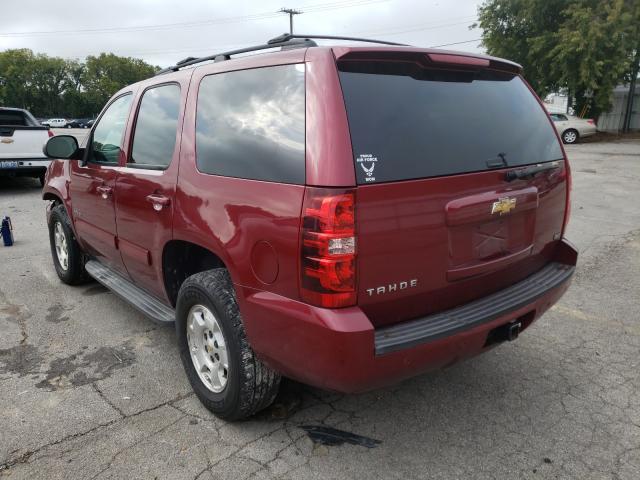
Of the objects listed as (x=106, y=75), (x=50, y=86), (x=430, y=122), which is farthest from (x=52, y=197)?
(x=106, y=75)

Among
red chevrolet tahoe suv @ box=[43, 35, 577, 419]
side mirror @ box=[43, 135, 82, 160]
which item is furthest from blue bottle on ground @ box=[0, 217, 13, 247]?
red chevrolet tahoe suv @ box=[43, 35, 577, 419]

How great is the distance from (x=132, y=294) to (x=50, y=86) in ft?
317

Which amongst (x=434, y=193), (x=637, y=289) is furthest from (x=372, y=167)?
(x=637, y=289)

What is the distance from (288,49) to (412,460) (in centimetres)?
209

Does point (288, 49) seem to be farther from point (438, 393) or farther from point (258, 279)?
point (438, 393)

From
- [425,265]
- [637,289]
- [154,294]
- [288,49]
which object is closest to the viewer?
[425,265]

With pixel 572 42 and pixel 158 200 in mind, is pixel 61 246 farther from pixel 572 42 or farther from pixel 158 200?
pixel 572 42

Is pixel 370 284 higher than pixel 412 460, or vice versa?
pixel 370 284

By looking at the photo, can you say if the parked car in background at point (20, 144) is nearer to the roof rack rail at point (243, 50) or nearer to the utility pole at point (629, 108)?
the roof rack rail at point (243, 50)

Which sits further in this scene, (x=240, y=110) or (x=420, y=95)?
(x=240, y=110)

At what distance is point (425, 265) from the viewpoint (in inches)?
90.2

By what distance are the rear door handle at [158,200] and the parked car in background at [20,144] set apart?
29.2 feet

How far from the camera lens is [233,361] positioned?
2.56 m

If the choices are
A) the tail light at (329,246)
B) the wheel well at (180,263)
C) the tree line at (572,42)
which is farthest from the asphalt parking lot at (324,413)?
the tree line at (572,42)
